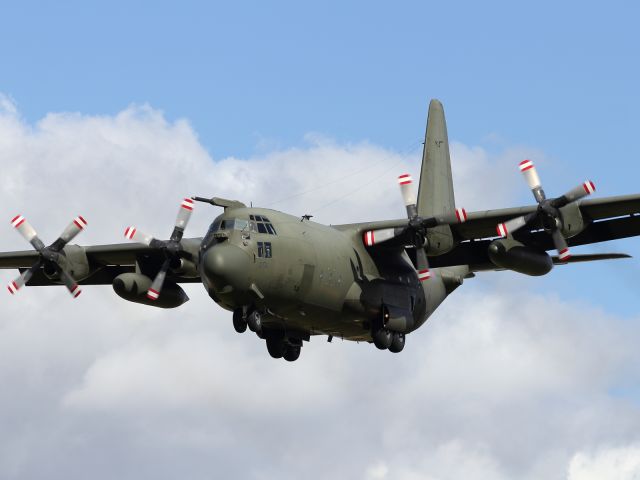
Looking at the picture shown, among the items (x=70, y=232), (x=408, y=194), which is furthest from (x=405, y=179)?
(x=70, y=232)

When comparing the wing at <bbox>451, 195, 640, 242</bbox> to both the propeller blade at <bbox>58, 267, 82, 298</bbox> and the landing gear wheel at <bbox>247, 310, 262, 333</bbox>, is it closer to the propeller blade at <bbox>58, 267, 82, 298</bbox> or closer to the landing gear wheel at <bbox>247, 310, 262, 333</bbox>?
the landing gear wheel at <bbox>247, 310, 262, 333</bbox>

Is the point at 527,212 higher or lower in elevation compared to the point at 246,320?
higher

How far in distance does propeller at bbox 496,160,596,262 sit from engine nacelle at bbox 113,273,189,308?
10147 mm

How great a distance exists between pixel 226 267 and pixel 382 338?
20.5ft

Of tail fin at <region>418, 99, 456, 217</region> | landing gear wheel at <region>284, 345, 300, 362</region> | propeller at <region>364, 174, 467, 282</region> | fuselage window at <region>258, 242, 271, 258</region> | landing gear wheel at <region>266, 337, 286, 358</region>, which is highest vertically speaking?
tail fin at <region>418, 99, 456, 217</region>

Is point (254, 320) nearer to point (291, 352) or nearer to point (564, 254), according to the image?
point (291, 352)

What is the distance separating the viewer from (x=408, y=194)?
36094 millimetres

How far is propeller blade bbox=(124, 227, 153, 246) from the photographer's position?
3594 centimetres

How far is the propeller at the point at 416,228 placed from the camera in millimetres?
34875

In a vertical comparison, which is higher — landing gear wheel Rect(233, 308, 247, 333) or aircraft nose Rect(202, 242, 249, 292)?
aircraft nose Rect(202, 242, 249, 292)

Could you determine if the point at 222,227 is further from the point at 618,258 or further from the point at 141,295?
the point at 618,258

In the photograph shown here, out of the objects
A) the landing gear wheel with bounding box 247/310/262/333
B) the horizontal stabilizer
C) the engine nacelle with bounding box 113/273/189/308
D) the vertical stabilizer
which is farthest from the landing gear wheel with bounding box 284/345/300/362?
the horizontal stabilizer

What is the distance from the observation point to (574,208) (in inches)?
1335

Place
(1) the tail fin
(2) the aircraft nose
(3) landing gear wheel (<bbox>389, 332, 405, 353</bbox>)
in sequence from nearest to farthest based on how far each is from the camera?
(2) the aircraft nose
(3) landing gear wheel (<bbox>389, 332, 405, 353</bbox>)
(1) the tail fin
